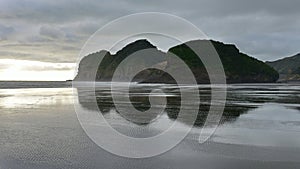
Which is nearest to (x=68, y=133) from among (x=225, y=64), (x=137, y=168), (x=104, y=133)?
(x=104, y=133)

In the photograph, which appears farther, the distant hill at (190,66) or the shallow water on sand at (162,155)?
the distant hill at (190,66)

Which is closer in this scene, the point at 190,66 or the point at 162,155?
the point at 162,155

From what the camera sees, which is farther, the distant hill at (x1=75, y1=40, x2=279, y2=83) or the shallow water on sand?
the distant hill at (x1=75, y1=40, x2=279, y2=83)

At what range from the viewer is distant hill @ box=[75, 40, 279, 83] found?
12321 cm

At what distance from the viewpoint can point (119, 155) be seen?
8789mm

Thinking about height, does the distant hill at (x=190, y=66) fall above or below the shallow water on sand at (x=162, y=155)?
above

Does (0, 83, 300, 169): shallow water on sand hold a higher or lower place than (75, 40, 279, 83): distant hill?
lower

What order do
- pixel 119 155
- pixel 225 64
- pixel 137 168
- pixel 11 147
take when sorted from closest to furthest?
pixel 137 168 < pixel 119 155 < pixel 11 147 < pixel 225 64

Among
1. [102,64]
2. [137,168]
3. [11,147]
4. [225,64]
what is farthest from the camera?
[102,64]

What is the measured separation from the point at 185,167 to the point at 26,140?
568 cm

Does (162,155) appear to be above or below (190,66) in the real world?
below

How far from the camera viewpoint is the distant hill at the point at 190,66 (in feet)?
404

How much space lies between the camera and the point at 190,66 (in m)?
127

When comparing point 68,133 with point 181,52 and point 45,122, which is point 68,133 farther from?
point 181,52
